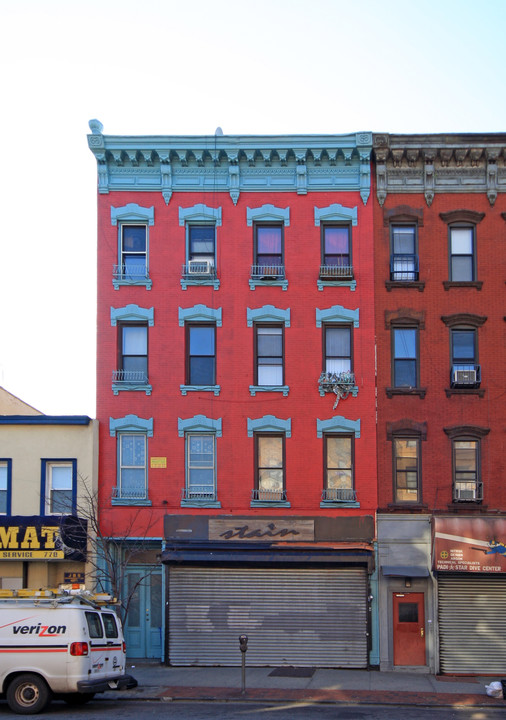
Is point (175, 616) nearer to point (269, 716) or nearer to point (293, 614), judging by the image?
point (293, 614)

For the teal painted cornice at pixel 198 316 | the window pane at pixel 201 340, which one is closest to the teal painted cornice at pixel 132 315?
the teal painted cornice at pixel 198 316

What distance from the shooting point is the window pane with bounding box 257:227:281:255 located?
85.9 feet

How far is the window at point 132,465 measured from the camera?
25094 mm

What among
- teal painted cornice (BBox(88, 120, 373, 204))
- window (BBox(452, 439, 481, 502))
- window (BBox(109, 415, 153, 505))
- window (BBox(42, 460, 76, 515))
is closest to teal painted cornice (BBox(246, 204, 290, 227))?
teal painted cornice (BBox(88, 120, 373, 204))

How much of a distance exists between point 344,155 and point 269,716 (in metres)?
16.2

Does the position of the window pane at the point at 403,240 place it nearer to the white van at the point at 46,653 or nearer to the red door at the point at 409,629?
the red door at the point at 409,629

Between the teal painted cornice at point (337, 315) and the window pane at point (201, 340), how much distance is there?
10.5ft

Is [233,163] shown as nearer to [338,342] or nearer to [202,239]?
[202,239]

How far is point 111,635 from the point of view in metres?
18.2

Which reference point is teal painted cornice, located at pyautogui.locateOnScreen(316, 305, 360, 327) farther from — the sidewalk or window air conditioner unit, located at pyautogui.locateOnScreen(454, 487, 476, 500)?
the sidewalk

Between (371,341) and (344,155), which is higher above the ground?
(344,155)

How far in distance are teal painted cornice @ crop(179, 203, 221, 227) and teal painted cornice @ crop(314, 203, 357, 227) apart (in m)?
2.98

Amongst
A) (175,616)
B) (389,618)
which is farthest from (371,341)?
(175,616)

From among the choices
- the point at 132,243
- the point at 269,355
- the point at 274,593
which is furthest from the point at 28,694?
the point at 132,243
